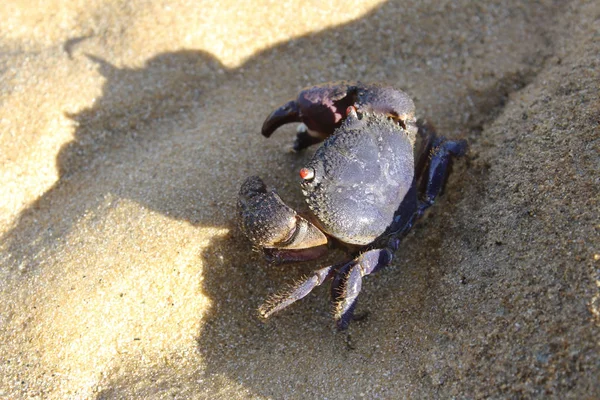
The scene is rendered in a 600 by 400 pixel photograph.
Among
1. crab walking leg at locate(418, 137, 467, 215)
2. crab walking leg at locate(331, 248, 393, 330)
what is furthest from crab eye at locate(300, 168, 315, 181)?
crab walking leg at locate(418, 137, 467, 215)

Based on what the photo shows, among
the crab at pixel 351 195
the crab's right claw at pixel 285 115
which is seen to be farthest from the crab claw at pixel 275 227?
the crab's right claw at pixel 285 115

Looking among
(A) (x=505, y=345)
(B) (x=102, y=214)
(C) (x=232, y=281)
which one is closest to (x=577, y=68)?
(A) (x=505, y=345)

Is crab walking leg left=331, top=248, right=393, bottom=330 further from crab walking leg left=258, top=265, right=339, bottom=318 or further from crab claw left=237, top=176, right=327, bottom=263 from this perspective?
crab claw left=237, top=176, right=327, bottom=263

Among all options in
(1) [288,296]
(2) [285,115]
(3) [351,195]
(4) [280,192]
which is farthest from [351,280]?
(2) [285,115]

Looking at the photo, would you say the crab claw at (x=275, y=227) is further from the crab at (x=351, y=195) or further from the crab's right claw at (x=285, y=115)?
the crab's right claw at (x=285, y=115)

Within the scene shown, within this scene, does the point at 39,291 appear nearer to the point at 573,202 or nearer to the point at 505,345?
the point at 505,345

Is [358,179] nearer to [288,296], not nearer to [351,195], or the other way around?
[351,195]
